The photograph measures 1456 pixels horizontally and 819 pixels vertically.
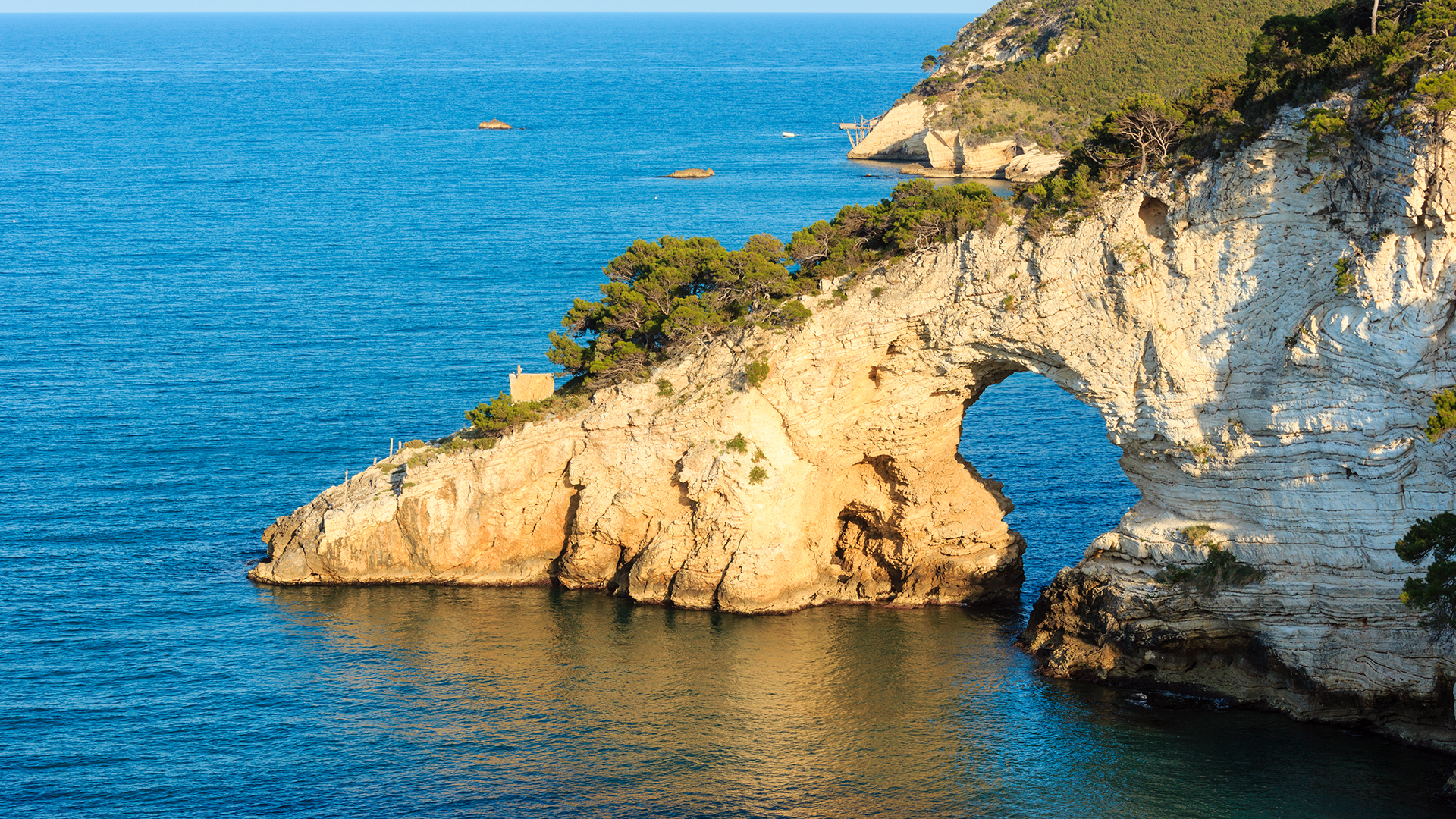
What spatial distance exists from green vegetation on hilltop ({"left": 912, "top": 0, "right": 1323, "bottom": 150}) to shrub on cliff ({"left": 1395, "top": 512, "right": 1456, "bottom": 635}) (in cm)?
9396

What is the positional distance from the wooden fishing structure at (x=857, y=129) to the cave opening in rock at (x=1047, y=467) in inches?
3613

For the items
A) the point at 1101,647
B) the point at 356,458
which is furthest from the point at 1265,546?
the point at 356,458

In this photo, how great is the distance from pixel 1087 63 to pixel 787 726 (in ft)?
378

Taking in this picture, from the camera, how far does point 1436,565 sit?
33.3m

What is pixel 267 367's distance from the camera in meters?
73.6

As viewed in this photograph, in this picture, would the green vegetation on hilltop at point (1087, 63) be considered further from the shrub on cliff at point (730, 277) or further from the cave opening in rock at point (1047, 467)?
the shrub on cliff at point (730, 277)

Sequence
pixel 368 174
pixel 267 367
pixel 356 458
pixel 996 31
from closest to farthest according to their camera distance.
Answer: pixel 356 458, pixel 267 367, pixel 368 174, pixel 996 31

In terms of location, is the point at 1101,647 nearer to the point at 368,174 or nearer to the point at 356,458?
the point at 356,458

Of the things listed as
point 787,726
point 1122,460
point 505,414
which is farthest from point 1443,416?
point 505,414

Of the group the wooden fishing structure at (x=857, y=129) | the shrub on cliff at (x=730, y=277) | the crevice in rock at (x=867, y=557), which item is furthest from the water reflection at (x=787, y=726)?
the wooden fishing structure at (x=857, y=129)

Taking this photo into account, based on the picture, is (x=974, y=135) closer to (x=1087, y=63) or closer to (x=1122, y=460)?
(x=1087, y=63)

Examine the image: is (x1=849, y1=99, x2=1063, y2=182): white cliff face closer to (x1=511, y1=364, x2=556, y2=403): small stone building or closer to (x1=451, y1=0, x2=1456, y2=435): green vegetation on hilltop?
(x1=451, y1=0, x2=1456, y2=435): green vegetation on hilltop

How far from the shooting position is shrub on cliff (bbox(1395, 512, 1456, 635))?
3291cm

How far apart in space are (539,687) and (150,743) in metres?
11.5
